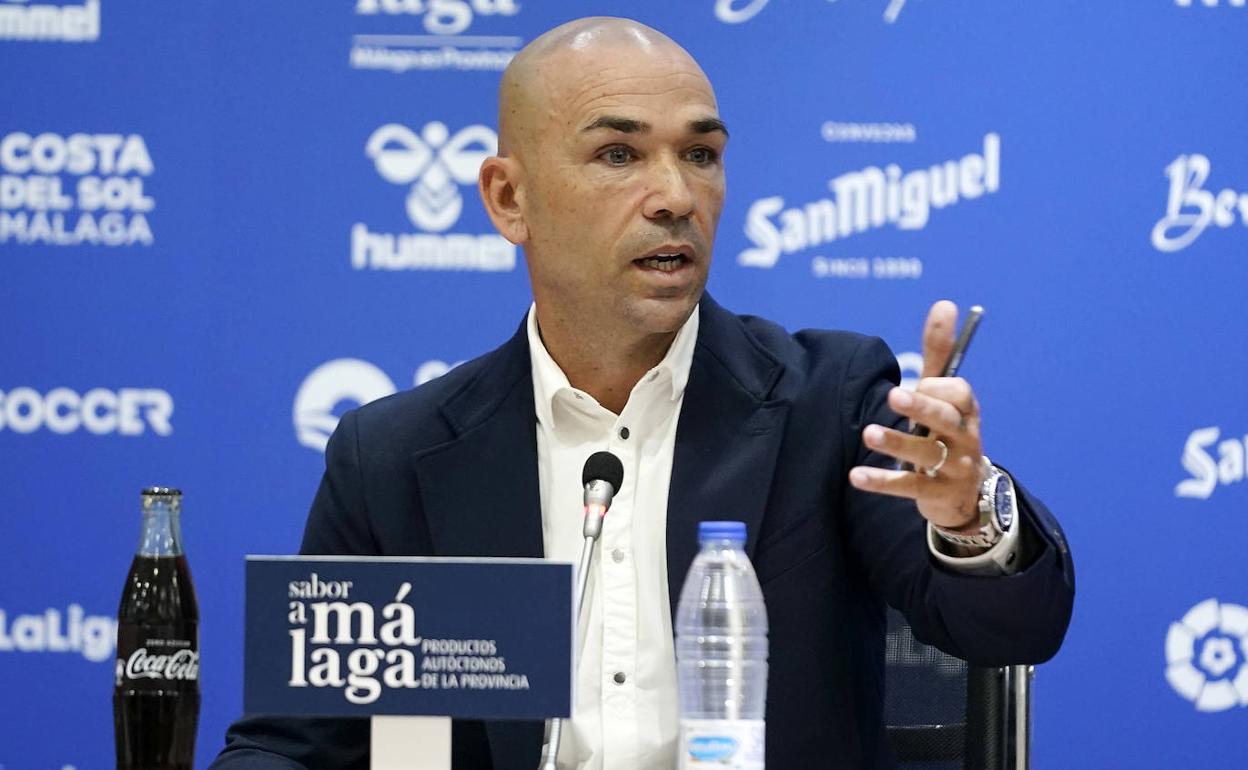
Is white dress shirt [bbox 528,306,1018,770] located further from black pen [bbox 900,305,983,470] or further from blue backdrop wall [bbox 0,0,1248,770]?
blue backdrop wall [bbox 0,0,1248,770]

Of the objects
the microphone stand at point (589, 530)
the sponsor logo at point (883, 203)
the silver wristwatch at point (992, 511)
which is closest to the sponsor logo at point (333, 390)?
the sponsor logo at point (883, 203)

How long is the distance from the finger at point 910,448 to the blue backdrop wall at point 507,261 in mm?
2228

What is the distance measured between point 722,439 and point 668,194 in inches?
14.5

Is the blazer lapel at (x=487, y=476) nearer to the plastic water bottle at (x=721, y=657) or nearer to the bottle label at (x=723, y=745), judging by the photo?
the plastic water bottle at (x=721, y=657)

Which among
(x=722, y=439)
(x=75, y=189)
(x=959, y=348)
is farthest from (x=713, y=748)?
(x=75, y=189)

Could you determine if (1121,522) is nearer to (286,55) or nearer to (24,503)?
(286,55)

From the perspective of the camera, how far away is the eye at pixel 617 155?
244cm

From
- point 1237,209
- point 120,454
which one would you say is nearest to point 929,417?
point 1237,209

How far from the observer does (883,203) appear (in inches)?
154

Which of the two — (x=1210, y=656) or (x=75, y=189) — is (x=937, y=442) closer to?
(x=1210, y=656)

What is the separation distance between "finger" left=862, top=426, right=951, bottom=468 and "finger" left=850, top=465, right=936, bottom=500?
0.02 metres

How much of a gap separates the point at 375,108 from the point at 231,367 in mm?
741

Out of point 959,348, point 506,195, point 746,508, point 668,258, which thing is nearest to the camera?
point 959,348

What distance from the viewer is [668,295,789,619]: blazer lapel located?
227 centimetres
